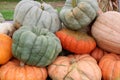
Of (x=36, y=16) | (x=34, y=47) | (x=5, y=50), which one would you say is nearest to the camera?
(x=34, y=47)

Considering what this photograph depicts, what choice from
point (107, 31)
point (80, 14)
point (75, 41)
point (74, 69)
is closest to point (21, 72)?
point (74, 69)

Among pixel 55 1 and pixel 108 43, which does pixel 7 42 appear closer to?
pixel 108 43

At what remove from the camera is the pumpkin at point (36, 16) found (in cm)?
227

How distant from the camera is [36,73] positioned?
2096 millimetres

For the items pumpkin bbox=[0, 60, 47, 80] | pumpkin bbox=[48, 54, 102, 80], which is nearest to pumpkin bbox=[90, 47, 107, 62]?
pumpkin bbox=[48, 54, 102, 80]

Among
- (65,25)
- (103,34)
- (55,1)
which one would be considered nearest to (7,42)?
(65,25)

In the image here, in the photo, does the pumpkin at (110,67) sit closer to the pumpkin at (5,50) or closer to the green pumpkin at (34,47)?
the green pumpkin at (34,47)

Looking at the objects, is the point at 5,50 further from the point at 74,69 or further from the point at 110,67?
the point at 110,67

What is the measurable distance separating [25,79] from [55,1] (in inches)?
403

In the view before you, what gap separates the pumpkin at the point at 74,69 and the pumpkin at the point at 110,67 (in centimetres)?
7

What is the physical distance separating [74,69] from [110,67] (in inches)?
10.7

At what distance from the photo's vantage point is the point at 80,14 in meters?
2.21

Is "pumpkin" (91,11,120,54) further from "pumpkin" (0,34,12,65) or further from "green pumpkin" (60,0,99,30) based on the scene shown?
"pumpkin" (0,34,12,65)

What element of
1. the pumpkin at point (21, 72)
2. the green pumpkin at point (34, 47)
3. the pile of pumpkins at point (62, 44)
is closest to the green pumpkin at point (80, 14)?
the pile of pumpkins at point (62, 44)
